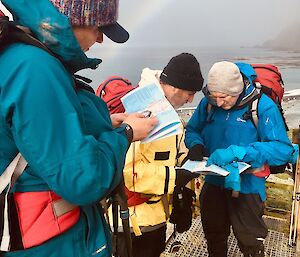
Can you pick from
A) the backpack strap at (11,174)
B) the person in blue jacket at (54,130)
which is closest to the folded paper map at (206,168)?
the person in blue jacket at (54,130)

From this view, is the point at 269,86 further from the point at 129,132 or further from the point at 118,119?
the point at 129,132

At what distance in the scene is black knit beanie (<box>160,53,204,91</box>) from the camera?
57.6 inches

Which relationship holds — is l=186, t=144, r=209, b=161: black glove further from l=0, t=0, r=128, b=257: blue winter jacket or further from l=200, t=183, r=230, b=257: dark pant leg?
l=0, t=0, r=128, b=257: blue winter jacket

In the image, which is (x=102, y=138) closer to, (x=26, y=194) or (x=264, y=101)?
(x=26, y=194)

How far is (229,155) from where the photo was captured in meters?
1.63

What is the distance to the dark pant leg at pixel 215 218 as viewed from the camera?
1.89 meters

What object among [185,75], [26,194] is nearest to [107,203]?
[26,194]

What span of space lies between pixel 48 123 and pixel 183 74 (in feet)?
2.93

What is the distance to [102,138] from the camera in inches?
31.5

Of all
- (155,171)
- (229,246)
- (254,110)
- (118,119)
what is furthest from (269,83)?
(229,246)

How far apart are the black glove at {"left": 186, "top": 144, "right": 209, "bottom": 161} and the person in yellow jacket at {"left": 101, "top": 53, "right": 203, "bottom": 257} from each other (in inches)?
10.3

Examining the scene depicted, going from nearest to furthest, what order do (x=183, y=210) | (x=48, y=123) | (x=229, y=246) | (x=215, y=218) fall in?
(x=48, y=123) < (x=183, y=210) < (x=215, y=218) < (x=229, y=246)

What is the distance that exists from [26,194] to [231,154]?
1.08 meters

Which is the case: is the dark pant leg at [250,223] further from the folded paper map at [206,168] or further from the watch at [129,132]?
the watch at [129,132]
